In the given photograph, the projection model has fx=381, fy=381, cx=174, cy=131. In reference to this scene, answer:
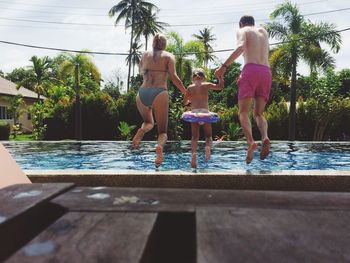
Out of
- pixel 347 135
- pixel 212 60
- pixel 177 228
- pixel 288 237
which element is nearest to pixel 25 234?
pixel 177 228

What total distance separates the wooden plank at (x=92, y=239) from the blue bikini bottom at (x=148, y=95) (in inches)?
171

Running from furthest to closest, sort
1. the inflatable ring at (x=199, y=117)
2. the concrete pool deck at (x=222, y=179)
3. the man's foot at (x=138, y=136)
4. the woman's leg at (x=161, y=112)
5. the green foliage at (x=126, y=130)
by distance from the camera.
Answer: the green foliage at (x=126, y=130) < the inflatable ring at (x=199, y=117) < the man's foot at (x=138, y=136) < the woman's leg at (x=161, y=112) < the concrete pool deck at (x=222, y=179)

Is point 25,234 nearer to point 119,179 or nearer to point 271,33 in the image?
point 119,179

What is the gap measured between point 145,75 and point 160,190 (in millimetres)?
4072

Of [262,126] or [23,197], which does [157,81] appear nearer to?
[262,126]

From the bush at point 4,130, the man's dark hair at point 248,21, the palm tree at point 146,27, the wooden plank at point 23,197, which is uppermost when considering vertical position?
the palm tree at point 146,27

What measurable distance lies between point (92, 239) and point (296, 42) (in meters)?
25.1

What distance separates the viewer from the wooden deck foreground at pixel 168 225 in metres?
1.10

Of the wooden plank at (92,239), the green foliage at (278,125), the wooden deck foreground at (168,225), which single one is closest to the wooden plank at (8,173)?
the wooden deck foreground at (168,225)

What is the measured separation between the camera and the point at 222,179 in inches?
160

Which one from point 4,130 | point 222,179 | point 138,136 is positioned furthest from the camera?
point 4,130

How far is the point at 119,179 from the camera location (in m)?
4.14

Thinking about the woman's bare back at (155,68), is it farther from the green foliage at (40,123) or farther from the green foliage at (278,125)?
the green foliage at (40,123)

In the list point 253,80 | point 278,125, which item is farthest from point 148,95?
point 278,125
